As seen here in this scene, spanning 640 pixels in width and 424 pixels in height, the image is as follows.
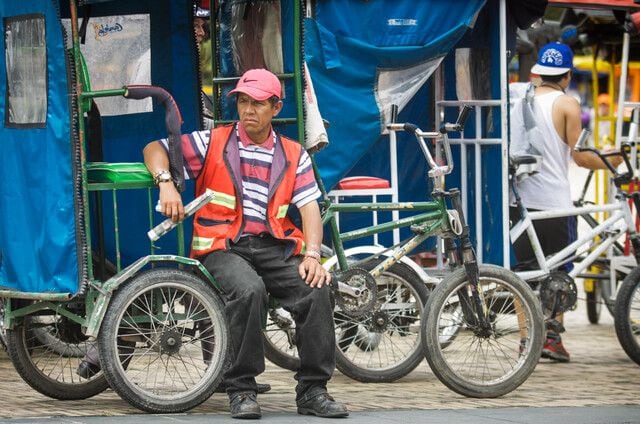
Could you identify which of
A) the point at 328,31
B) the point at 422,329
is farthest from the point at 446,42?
the point at 422,329

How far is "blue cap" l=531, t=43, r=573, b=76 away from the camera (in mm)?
9977

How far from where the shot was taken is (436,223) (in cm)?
812

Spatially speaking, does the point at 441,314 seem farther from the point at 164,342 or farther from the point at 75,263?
the point at 75,263

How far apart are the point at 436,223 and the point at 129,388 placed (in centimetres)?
223

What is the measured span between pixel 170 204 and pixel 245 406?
1016mm

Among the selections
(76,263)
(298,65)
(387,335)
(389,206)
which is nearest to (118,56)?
(298,65)

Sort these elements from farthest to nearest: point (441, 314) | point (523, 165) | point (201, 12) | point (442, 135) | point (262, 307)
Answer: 1. point (523, 165)
2. point (201, 12)
3. point (442, 135)
4. point (441, 314)
5. point (262, 307)

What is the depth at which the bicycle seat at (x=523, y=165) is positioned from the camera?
30.7 feet

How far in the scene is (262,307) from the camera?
22.4 ft

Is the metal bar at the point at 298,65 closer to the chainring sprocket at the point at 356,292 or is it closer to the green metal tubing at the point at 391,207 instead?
the green metal tubing at the point at 391,207

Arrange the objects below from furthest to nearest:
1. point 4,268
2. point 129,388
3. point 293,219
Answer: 1. point 293,219
2. point 4,268
3. point 129,388

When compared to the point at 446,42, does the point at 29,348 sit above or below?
below

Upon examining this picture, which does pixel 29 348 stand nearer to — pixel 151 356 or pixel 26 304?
pixel 26 304

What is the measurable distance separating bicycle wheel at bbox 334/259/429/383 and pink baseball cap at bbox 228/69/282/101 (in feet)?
5.19
